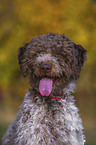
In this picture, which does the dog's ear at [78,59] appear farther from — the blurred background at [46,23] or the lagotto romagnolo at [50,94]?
the blurred background at [46,23]

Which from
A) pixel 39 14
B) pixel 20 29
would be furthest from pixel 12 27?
pixel 39 14

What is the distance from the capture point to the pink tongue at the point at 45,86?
5.29 metres

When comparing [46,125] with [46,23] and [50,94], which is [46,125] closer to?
[50,94]

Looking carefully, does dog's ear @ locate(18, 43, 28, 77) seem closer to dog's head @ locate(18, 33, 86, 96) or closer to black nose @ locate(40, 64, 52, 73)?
dog's head @ locate(18, 33, 86, 96)

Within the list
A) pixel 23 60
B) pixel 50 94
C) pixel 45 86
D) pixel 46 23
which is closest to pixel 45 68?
pixel 45 86

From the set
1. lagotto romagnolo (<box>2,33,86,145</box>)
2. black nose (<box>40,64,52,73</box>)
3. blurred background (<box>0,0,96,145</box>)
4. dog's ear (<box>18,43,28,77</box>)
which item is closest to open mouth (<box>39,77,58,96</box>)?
lagotto romagnolo (<box>2,33,86,145</box>)

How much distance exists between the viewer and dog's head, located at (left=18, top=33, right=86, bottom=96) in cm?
528

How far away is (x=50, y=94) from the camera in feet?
17.8

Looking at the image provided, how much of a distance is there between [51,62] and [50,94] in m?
0.65

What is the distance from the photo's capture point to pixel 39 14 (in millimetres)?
17453

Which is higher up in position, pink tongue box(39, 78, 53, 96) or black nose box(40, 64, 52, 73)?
black nose box(40, 64, 52, 73)

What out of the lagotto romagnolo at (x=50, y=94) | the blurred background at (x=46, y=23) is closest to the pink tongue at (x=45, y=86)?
the lagotto romagnolo at (x=50, y=94)

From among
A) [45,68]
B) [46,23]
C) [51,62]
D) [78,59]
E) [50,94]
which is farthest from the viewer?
[46,23]

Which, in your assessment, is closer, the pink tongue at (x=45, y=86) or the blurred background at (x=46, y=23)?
the pink tongue at (x=45, y=86)
